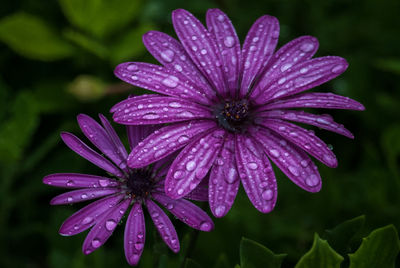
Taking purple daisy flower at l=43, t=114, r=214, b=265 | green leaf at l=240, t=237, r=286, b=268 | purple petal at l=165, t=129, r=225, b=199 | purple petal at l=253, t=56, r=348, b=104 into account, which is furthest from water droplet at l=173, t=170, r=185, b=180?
purple petal at l=253, t=56, r=348, b=104

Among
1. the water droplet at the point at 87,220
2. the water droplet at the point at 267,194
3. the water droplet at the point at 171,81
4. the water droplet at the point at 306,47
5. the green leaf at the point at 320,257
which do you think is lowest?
the green leaf at the point at 320,257

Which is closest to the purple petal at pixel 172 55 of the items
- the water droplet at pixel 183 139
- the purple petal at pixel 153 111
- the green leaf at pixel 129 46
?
the purple petal at pixel 153 111

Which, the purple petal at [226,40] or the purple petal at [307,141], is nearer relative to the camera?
the purple petal at [307,141]

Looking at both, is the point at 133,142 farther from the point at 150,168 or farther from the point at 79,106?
the point at 79,106

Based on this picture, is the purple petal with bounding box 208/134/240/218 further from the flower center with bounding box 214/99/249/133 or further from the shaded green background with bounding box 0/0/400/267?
the shaded green background with bounding box 0/0/400/267

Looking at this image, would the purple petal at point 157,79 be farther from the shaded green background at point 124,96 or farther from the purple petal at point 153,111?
the shaded green background at point 124,96

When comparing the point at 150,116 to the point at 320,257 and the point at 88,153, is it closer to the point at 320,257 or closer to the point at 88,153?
the point at 88,153

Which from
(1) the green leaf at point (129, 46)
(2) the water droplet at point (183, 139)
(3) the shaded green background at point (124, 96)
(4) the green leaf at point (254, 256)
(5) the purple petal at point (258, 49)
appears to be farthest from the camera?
(1) the green leaf at point (129, 46)
